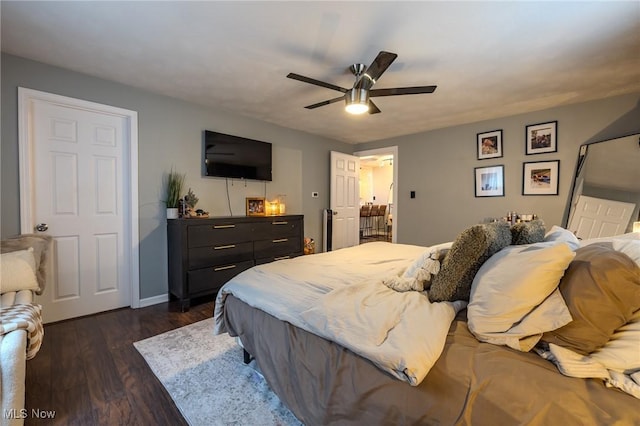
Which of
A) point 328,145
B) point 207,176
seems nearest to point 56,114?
point 207,176

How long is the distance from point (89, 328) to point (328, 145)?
4.11 meters

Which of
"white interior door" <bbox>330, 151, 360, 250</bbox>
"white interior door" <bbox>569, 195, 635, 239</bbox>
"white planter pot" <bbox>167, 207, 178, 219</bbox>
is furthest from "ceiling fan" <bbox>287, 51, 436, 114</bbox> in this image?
"white interior door" <bbox>330, 151, 360, 250</bbox>

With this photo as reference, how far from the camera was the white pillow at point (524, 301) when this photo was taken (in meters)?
0.98

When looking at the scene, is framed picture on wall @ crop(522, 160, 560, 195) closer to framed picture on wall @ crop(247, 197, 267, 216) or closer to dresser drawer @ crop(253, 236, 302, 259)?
dresser drawer @ crop(253, 236, 302, 259)

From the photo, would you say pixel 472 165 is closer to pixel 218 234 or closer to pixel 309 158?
pixel 309 158

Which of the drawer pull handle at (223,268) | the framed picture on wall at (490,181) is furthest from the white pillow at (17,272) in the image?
the framed picture on wall at (490,181)

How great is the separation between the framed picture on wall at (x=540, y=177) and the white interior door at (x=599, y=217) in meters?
0.35

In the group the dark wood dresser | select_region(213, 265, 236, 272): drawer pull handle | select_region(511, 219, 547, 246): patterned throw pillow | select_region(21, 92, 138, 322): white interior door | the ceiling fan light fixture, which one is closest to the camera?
select_region(511, 219, 547, 246): patterned throw pillow

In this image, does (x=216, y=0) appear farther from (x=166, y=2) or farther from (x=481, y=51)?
(x=481, y=51)

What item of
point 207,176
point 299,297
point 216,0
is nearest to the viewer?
point 299,297

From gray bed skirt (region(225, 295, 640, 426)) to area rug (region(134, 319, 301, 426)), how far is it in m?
0.26

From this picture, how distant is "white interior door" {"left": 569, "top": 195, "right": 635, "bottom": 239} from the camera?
270cm

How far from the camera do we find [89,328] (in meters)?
2.46

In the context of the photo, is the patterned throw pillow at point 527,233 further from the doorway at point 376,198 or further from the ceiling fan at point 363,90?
the doorway at point 376,198
